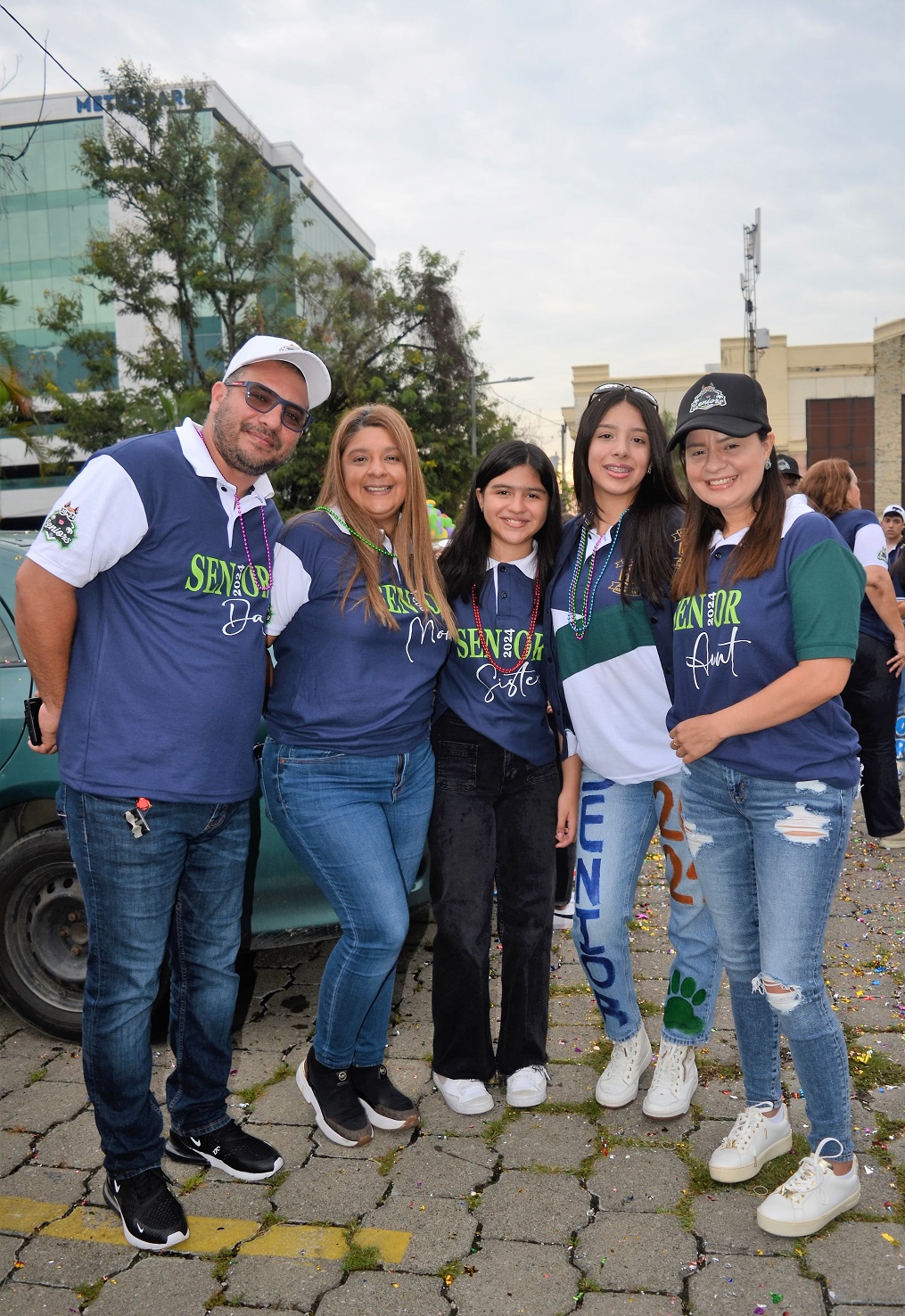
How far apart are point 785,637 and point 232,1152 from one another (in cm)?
208

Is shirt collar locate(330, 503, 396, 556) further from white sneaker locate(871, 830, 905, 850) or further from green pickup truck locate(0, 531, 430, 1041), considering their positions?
white sneaker locate(871, 830, 905, 850)

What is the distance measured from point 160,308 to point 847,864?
2006cm

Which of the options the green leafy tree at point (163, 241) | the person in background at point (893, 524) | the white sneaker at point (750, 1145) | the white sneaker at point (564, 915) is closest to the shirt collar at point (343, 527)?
the white sneaker at point (750, 1145)

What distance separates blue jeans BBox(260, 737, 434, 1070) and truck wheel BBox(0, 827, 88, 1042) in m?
1.12

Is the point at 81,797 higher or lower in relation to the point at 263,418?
lower

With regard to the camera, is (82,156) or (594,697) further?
(82,156)

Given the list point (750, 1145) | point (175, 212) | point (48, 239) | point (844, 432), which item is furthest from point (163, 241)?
point (48, 239)

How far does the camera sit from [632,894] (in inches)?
127

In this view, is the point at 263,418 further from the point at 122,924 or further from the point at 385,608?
the point at 122,924

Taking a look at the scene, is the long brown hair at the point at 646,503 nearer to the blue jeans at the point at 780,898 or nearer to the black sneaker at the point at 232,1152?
the blue jeans at the point at 780,898

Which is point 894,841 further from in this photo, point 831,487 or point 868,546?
point 831,487

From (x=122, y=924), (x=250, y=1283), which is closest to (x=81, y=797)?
(x=122, y=924)

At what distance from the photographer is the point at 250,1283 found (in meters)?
2.50

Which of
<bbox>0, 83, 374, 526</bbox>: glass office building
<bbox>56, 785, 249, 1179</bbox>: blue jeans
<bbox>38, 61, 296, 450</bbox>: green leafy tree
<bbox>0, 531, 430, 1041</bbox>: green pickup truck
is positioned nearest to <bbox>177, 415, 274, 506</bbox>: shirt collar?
<bbox>56, 785, 249, 1179</bbox>: blue jeans
